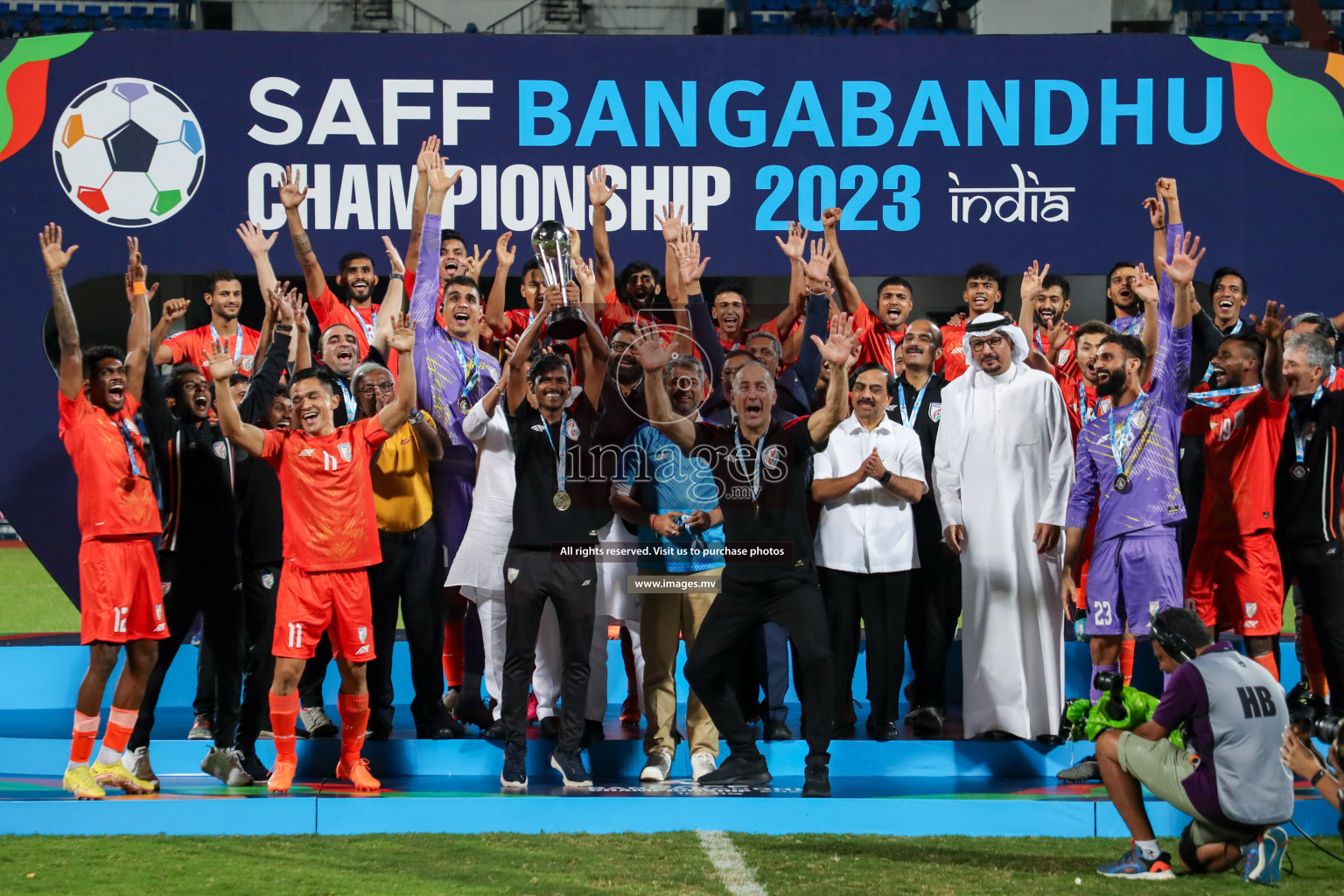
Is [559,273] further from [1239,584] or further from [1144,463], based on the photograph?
[1239,584]

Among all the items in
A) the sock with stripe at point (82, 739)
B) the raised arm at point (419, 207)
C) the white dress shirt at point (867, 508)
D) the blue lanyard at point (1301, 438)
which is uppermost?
the raised arm at point (419, 207)

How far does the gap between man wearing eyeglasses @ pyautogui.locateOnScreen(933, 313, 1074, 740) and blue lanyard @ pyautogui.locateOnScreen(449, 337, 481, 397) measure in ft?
7.29

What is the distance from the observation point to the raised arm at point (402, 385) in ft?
18.4

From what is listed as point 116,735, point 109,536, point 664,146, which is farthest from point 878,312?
point 116,735

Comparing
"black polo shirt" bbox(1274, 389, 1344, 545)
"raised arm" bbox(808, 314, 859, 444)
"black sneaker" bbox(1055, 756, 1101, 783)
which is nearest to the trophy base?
"raised arm" bbox(808, 314, 859, 444)

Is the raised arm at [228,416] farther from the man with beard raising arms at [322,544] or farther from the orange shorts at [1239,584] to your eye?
the orange shorts at [1239,584]

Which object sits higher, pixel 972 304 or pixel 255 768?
pixel 972 304

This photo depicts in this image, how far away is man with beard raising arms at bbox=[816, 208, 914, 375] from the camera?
23.2 feet

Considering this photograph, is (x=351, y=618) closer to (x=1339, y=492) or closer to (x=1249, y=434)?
(x=1249, y=434)

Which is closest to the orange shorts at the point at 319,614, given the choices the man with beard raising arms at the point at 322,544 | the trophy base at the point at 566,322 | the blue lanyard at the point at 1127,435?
Result: the man with beard raising arms at the point at 322,544

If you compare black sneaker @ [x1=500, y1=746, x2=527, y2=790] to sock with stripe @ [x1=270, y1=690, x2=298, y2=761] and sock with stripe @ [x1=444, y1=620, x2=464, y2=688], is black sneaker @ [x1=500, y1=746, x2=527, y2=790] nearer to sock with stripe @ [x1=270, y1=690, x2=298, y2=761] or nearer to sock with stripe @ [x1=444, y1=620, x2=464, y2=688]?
sock with stripe @ [x1=270, y1=690, x2=298, y2=761]

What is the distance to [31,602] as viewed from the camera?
12.5 metres

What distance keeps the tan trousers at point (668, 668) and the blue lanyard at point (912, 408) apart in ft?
4.53

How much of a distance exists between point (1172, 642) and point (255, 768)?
3751 millimetres
